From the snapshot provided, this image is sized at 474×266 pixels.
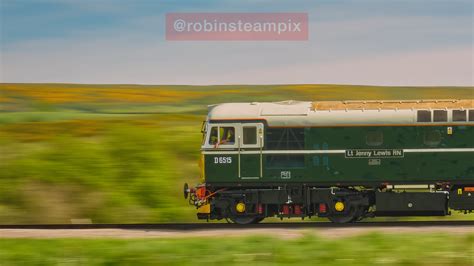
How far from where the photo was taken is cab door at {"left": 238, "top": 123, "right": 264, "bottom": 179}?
902 inches

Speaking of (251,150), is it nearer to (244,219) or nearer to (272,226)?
(244,219)

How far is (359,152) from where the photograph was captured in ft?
75.0

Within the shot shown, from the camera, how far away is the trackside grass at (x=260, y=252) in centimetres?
1448

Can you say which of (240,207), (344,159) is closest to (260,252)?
(240,207)

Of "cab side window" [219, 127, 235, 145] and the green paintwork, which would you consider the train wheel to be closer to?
the green paintwork

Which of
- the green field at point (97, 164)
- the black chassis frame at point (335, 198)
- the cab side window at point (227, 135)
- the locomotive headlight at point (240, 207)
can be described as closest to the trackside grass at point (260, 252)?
the black chassis frame at point (335, 198)

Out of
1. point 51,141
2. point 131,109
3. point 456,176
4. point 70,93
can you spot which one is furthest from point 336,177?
point 70,93

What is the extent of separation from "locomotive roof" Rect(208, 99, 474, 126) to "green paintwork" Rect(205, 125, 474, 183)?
28cm

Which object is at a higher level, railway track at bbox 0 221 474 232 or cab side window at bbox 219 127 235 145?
cab side window at bbox 219 127 235 145

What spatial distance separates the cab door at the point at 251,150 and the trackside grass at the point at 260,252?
5993mm

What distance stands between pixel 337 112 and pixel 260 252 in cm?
887

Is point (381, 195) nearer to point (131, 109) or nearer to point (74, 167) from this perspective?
point (74, 167)

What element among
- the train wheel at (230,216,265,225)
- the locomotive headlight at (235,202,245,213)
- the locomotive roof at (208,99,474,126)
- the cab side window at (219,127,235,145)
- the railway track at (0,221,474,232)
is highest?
the locomotive roof at (208,99,474,126)

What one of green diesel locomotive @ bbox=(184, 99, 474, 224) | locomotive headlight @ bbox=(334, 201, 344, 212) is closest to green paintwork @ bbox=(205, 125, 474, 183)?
green diesel locomotive @ bbox=(184, 99, 474, 224)
